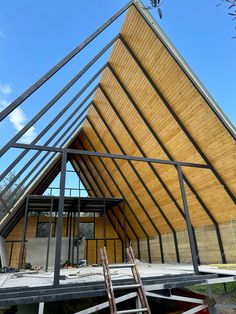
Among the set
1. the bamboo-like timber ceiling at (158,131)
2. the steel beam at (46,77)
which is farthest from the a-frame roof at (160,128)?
the steel beam at (46,77)

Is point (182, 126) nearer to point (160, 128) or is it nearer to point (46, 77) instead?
point (160, 128)

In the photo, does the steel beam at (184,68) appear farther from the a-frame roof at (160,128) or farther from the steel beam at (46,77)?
the steel beam at (46,77)

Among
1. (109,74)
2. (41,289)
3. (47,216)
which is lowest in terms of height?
(41,289)

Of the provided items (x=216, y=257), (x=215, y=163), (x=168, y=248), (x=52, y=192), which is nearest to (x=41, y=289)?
(x=215, y=163)

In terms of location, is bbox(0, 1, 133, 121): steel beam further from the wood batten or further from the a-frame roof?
the wood batten

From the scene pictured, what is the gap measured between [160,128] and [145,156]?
183cm

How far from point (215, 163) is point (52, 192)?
10798 millimetres

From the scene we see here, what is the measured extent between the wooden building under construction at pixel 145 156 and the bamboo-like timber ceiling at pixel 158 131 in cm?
3

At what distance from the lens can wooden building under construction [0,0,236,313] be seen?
495 centimetres

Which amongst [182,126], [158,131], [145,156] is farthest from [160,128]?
[145,156]

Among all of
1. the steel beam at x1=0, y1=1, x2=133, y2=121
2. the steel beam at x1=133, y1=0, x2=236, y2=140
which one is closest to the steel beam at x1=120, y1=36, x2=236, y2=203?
the steel beam at x1=133, y1=0, x2=236, y2=140

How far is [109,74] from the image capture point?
8.84m

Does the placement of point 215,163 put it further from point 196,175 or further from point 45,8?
point 45,8

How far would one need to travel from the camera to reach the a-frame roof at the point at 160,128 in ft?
21.5
